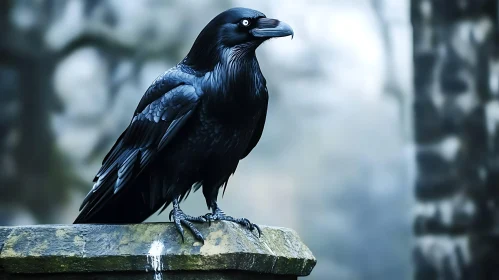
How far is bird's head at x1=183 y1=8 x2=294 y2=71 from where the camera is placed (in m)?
3.26

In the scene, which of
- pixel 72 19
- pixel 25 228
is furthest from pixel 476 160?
pixel 25 228

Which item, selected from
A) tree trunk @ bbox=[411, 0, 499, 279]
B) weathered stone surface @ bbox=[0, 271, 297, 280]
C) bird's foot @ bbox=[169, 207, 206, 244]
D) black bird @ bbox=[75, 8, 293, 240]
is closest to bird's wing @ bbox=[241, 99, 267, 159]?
black bird @ bbox=[75, 8, 293, 240]

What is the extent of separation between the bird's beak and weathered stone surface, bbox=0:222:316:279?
826 millimetres

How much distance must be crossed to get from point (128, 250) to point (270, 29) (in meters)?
1.10

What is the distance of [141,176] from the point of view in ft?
11.1

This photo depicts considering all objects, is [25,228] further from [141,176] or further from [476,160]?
[476,160]

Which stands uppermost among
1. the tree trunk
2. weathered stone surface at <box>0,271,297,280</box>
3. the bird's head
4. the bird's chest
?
the bird's head

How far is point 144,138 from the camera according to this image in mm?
3332

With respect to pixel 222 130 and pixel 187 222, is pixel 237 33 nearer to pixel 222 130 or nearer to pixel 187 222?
pixel 222 130

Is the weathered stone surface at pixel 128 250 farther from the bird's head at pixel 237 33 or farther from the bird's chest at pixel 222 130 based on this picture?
the bird's head at pixel 237 33

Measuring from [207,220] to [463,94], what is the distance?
5442mm

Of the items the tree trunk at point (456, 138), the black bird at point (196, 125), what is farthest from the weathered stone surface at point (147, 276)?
the tree trunk at point (456, 138)

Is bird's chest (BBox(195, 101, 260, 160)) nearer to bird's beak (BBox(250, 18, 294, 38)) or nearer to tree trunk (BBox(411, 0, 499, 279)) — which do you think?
bird's beak (BBox(250, 18, 294, 38))

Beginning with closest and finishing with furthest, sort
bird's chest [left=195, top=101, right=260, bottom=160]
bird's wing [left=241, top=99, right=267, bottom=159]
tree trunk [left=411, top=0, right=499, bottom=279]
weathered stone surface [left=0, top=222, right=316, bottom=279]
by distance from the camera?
1. weathered stone surface [left=0, top=222, right=316, bottom=279]
2. bird's chest [left=195, top=101, right=260, bottom=160]
3. bird's wing [left=241, top=99, right=267, bottom=159]
4. tree trunk [left=411, top=0, right=499, bottom=279]
